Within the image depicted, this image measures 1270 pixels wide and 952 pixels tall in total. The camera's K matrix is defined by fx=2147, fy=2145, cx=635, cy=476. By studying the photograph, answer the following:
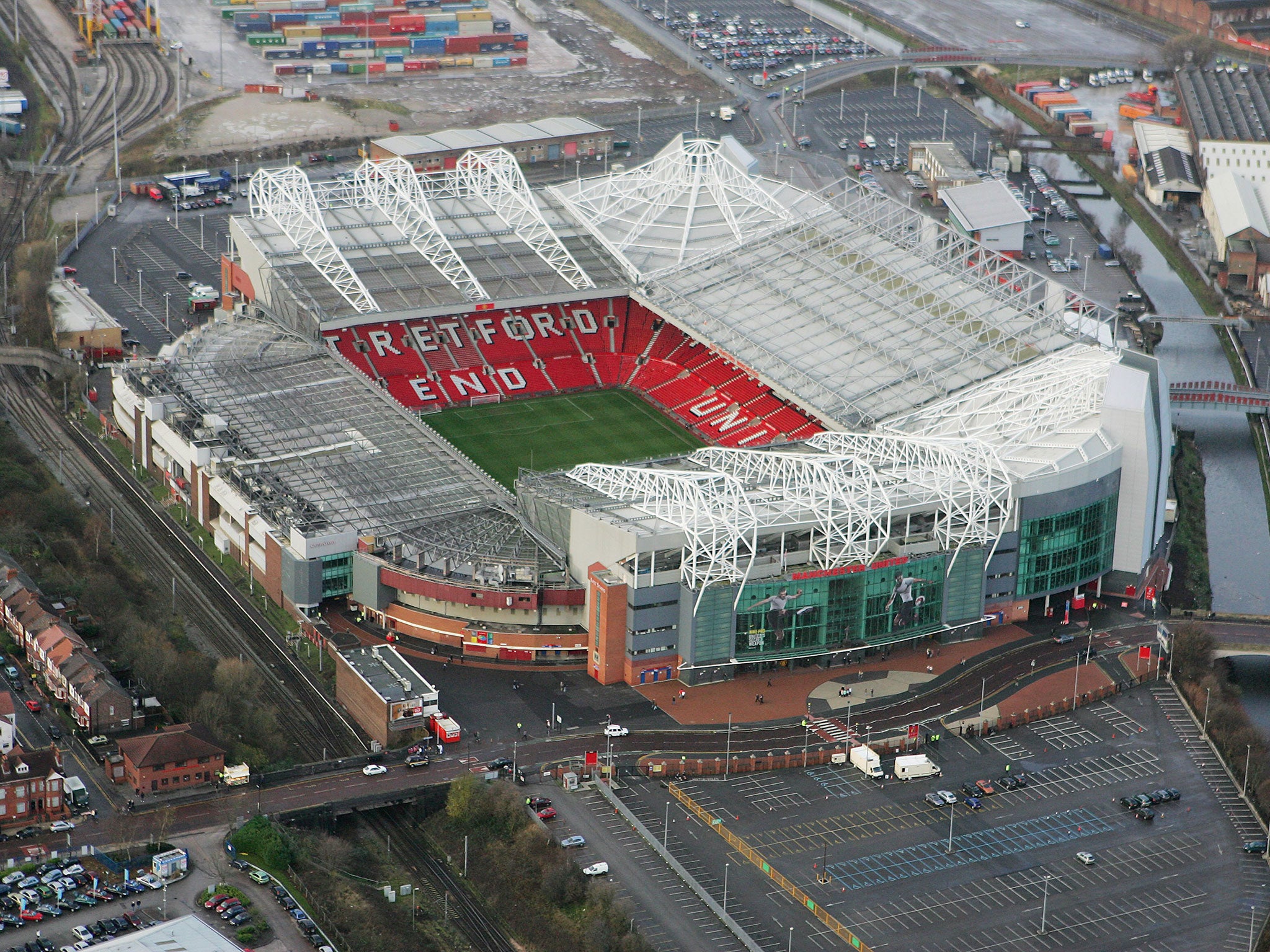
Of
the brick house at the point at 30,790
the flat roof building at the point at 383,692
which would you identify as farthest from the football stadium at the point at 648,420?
the brick house at the point at 30,790

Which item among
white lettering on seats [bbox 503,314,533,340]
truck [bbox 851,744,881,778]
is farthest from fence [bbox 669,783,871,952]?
white lettering on seats [bbox 503,314,533,340]

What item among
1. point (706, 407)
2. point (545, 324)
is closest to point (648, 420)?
point (706, 407)

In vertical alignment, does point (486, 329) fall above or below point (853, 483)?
Result: below

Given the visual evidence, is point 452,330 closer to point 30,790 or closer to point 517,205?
point 517,205

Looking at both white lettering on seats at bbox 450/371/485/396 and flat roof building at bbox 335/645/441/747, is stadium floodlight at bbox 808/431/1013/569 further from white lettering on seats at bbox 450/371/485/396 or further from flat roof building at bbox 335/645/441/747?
white lettering on seats at bbox 450/371/485/396

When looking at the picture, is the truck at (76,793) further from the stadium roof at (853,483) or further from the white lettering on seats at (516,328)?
the white lettering on seats at (516,328)

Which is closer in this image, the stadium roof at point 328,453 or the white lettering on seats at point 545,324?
the stadium roof at point 328,453
